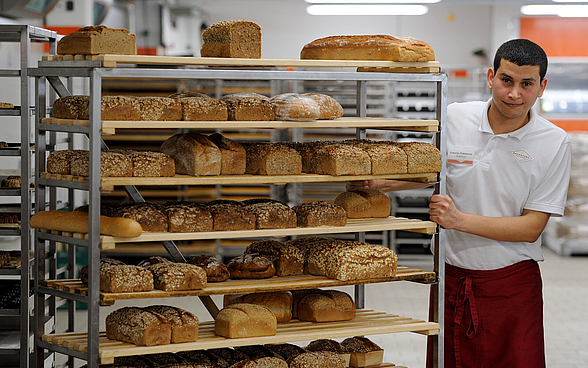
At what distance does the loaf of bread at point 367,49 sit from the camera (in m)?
2.76

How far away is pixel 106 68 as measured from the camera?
2389 millimetres

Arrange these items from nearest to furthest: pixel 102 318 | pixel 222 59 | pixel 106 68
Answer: pixel 106 68 < pixel 222 59 < pixel 102 318

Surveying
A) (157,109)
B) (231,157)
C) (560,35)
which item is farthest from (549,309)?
(560,35)

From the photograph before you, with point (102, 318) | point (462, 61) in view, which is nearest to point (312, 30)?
point (462, 61)

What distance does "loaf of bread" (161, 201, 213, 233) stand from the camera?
2629 millimetres

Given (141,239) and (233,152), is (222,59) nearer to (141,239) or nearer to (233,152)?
(233,152)

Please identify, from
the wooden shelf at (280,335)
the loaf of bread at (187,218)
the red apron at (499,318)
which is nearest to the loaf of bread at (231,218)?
the loaf of bread at (187,218)

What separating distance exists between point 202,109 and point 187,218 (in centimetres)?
43

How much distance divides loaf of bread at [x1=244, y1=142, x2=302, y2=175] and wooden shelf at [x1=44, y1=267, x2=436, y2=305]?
17.7 inches

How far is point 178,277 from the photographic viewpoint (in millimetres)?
2588

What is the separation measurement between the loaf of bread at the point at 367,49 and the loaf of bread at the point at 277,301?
3.36 ft

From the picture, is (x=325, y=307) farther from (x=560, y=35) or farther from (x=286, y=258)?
(x=560, y=35)

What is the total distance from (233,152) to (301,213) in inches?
15.3

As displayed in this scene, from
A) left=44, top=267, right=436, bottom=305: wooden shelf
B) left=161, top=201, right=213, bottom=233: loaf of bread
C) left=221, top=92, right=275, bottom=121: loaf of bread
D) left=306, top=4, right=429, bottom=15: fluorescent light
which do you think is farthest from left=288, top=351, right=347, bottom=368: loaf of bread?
left=306, top=4, right=429, bottom=15: fluorescent light
